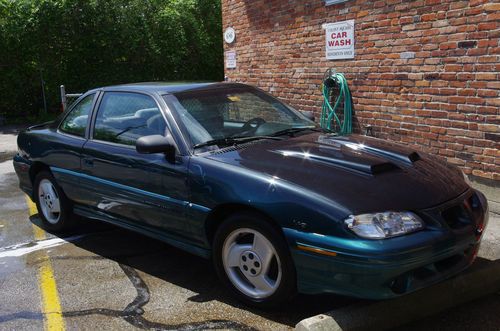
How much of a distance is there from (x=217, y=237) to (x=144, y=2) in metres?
13.8

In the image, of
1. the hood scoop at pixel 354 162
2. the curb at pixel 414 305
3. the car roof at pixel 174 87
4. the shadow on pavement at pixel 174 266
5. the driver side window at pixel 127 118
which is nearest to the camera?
the curb at pixel 414 305

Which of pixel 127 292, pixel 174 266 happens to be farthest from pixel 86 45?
pixel 127 292

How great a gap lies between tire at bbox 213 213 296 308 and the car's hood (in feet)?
1.20

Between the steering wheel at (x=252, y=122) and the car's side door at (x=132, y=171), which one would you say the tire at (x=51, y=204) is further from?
the steering wheel at (x=252, y=122)

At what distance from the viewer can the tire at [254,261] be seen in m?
3.30

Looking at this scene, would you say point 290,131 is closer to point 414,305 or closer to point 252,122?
point 252,122

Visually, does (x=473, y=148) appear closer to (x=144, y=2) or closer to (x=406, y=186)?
(x=406, y=186)

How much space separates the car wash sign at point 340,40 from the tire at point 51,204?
4580 mm

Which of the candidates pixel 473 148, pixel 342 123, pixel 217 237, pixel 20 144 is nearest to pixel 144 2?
pixel 342 123

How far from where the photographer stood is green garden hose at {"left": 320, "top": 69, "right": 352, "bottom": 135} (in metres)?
7.78

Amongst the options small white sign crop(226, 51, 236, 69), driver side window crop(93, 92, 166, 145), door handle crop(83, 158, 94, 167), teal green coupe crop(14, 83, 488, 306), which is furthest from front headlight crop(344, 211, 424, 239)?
small white sign crop(226, 51, 236, 69)

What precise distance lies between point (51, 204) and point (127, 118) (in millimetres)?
1483

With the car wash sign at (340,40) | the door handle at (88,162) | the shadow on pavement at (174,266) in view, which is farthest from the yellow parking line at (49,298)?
the car wash sign at (340,40)

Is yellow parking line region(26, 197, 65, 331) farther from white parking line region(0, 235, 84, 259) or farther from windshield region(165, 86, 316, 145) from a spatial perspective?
windshield region(165, 86, 316, 145)
